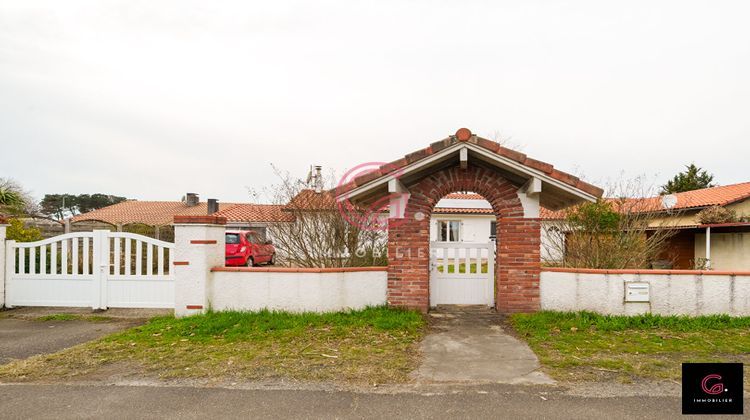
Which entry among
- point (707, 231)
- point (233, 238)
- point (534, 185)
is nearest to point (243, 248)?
point (233, 238)

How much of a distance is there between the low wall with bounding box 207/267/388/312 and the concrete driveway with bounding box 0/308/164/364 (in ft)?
4.85

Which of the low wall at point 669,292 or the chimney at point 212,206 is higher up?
the chimney at point 212,206

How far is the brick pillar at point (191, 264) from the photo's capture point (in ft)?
21.5

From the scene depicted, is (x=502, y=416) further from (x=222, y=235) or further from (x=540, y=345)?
(x=222, y=235)

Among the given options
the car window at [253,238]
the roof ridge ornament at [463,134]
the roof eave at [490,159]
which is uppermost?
the roof ridge ornament at [463,134]

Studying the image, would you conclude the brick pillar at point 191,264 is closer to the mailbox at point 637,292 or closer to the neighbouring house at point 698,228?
the mailbox at point 637,292

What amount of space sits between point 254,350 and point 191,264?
2.34 metres

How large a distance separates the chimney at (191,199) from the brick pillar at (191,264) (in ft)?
94.5

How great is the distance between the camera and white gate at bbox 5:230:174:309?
7.04 m

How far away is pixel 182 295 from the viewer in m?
6.58

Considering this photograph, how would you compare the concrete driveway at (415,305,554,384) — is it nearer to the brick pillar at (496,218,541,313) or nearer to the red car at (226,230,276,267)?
the brick pillar at (496,218,541,313)

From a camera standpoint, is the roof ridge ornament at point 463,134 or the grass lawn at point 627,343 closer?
the grass lawn at point 627,343

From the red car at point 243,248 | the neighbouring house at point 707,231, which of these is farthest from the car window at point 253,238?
the neighbouring house at point 707,231

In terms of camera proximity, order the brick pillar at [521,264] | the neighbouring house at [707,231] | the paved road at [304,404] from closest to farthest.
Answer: the paved road at [304,404]
the brick pillar at [521,264]
the neighbouring house at [707,231]
